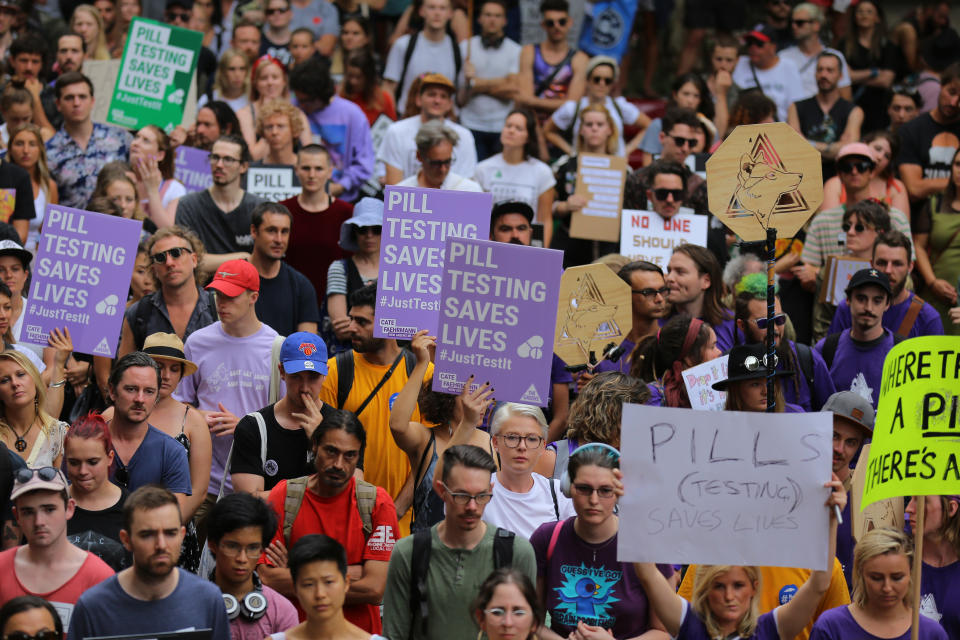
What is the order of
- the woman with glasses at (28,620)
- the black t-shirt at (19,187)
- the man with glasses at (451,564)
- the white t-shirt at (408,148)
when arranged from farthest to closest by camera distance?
the white t-shirt at (408,148) → the black t-shirt at (19,187) → the man with glasses at (451,564) → the woman with glasses at (28,620)

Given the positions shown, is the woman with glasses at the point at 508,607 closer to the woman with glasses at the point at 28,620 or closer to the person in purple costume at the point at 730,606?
the person in purple costume at the point at 730,606

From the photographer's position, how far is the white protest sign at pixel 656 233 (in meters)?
11.1

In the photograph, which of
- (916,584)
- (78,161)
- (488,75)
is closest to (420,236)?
(916,584)

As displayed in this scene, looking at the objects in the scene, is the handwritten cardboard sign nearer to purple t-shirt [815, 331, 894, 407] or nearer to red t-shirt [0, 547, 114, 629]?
purple t-shirt [815, 331, 894, 407]

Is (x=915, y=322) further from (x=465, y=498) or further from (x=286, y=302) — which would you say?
(x=465, y=498)

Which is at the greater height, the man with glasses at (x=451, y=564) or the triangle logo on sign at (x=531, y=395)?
the triangle logo on sign at (x=531, y=395)

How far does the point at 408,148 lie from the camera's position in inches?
507

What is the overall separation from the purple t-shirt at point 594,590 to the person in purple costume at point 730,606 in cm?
17

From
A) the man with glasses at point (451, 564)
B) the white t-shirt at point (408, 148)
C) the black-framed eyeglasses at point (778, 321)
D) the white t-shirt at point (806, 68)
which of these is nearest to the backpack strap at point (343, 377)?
the man with glasses at point (451, 564)

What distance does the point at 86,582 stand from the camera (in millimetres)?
6375

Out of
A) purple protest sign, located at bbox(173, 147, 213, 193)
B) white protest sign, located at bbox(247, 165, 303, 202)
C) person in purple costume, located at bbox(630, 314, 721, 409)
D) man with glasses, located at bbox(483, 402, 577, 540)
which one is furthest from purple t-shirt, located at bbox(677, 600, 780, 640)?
purple protest sign, located at bbox(173, 147, 213, 193)

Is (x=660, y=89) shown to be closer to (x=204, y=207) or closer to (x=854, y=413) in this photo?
(x=204, y=207)

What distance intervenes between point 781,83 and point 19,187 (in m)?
7.67

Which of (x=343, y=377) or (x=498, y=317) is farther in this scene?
(x=343, y=377)
